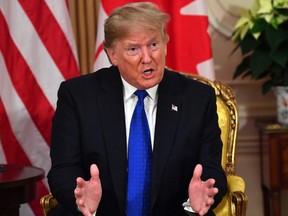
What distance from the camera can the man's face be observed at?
2275 mm

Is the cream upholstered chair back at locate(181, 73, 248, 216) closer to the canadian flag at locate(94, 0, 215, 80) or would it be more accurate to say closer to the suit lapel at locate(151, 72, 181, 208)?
the suit lapel at locate(151, 72, 181, 208)

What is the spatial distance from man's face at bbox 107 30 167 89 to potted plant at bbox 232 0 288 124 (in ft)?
4.37

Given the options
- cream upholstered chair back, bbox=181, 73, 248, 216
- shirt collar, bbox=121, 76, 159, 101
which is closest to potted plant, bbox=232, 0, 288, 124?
cream upholstered chair back, bbox=181, 73, 248, 216

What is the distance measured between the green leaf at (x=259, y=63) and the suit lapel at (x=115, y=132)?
1.30m

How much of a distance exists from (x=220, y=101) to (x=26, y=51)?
3.73 ft

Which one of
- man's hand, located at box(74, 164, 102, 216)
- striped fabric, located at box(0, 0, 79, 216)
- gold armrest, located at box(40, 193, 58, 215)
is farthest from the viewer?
Answer: striped fabric, located at box(0, 0, 79, 216)

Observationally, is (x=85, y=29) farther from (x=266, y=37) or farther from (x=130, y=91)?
(x=130, y=91)

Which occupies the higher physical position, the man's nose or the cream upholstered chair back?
the man's nose

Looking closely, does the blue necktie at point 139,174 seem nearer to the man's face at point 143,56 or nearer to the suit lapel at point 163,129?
the suit lapel at point 163,129

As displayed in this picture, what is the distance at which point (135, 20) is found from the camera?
2.26m

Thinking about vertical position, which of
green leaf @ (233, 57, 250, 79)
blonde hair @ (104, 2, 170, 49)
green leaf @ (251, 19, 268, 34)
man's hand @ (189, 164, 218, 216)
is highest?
blonde hair @ (104, 2, 170, 49)

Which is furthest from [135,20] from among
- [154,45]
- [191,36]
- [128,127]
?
[191,36]

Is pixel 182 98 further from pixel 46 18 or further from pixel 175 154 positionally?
pixel 46 18

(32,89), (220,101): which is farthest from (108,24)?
(32,89)
